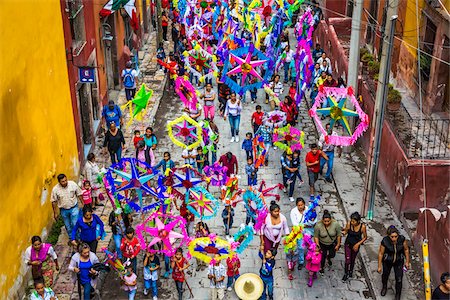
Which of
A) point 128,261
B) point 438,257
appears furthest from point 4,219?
point 438,257

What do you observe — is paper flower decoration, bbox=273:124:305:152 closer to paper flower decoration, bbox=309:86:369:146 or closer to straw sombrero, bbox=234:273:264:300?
paper flower decoration, bbox=309:86:369:146

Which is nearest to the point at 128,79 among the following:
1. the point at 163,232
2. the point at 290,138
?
the point at 290,138

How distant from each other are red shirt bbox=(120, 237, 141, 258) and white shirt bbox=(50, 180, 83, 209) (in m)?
1.90

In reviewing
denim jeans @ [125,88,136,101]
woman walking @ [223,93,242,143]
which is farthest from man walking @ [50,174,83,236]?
denim jeans @ [125,88,136,101]

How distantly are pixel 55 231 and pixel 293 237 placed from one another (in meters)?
5.17

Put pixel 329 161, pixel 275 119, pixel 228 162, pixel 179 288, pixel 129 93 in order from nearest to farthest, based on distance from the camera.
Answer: pixel 179 288 < pixel 228 162 < pixel 329 161 < pixel 275 119 < pixel 129 93

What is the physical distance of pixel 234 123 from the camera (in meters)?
17.3

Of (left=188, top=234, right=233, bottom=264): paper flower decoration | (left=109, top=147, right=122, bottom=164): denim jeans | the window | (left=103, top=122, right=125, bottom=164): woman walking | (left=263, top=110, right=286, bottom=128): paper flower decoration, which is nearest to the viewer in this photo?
(left=188, top=234, right=233, bottom=264): paper flower decoration

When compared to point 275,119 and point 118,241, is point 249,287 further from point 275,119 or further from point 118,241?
point 275,119

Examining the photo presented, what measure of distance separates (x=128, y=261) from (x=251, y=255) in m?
2.79

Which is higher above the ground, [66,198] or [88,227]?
[66,198]

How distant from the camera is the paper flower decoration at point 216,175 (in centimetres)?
1291

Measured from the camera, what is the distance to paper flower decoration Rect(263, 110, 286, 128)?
609 inches

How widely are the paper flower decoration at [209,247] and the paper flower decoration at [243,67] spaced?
25.3ft
